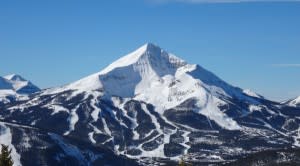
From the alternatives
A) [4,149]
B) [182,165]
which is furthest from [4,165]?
[182,165]

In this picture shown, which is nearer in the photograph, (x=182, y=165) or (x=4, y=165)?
(x=4, y=165)

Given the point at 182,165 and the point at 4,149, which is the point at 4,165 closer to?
the point at 4,149

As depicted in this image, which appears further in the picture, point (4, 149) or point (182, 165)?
point (182, 165)
